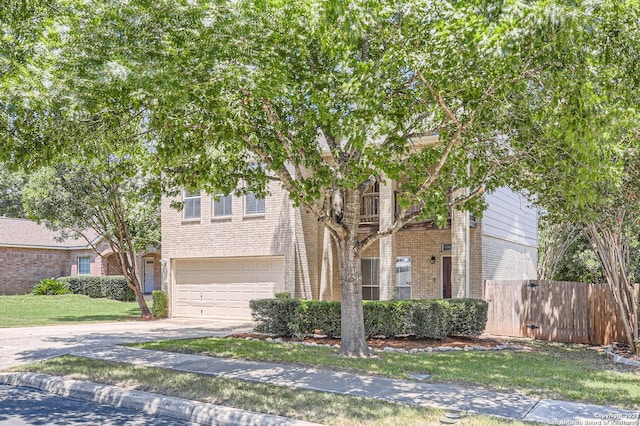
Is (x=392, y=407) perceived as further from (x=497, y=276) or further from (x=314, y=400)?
(x=497, y=276)

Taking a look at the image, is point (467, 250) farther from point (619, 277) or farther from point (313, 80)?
point (313, 80)

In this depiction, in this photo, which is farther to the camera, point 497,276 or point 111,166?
point 497,276

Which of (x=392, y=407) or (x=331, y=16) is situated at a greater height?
(x=331, y=16)

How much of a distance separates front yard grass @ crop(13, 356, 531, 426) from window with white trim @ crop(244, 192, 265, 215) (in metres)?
10.1

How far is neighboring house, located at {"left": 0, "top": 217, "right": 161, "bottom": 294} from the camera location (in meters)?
32.9

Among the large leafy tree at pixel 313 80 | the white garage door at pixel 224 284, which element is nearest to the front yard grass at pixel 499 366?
the large leafy tree at pixel 313 80

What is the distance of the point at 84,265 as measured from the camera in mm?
35531

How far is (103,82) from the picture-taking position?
7594 mm

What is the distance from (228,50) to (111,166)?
6.89 meters

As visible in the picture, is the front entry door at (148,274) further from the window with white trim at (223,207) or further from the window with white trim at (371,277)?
the window with white trim at (371,277)

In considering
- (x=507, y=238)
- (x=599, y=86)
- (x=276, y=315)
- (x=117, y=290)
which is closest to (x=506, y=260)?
(x=507, y=238)

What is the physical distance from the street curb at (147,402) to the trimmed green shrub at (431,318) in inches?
282

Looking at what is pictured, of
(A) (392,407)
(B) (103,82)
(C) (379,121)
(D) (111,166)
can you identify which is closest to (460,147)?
(C) (379,121)

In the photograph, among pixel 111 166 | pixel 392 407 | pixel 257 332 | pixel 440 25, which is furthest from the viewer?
pixel 257 332
